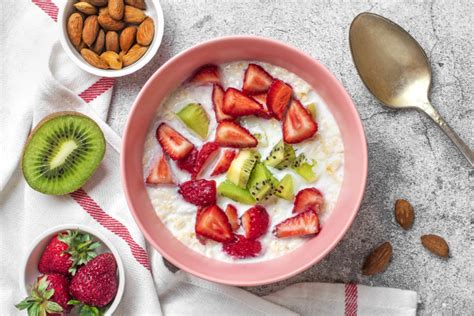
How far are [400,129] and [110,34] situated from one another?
0.73 m

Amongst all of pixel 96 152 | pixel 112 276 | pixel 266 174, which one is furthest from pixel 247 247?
pixel 96 152

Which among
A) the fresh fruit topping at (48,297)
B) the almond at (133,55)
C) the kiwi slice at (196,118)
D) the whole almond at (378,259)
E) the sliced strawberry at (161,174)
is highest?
the almond at (133,55)

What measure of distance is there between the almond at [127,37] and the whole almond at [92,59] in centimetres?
6

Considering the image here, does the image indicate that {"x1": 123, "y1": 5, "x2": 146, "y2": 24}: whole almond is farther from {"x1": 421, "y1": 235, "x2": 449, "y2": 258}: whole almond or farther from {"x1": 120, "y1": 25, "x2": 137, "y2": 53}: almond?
{"x1": 421, "y1": 235, "x2": 449, "y2": 258}: whole almond

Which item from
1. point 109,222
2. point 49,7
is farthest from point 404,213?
point 49,7

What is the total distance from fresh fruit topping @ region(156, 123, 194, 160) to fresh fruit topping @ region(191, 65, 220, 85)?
0.42 ft

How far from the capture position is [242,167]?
153 cm

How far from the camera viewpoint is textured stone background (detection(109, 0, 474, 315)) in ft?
5.45

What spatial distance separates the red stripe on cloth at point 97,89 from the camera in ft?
5.47

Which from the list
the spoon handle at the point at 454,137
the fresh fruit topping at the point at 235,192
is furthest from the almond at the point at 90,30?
the spoon handle at the point at 454,137

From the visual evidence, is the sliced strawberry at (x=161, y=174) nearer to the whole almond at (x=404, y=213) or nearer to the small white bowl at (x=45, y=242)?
the small white bowl at (x=45, y=242)

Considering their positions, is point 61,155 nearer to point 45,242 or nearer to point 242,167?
point 45,242

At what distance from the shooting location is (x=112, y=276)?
1584 millimetres

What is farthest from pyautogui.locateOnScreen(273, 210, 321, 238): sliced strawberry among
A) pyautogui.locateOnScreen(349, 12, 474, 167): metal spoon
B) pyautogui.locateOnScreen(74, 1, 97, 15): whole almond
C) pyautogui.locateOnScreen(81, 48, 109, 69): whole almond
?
pyautogui.locateOnScreen(74, 1, 97, 15): whole almond
